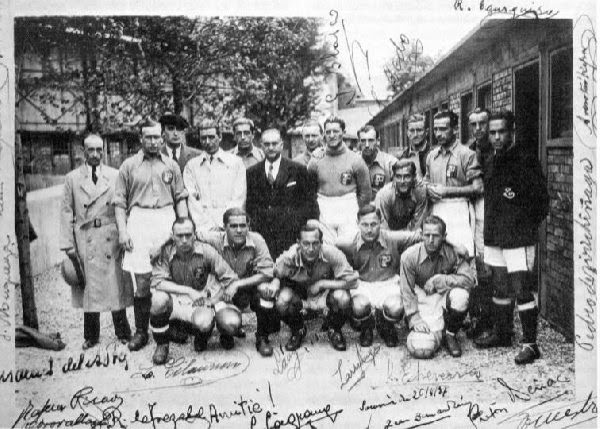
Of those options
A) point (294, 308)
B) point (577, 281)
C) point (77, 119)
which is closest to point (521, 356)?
point (577, 281)

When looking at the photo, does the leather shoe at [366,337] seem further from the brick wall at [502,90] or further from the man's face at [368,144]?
the brick wall at [502,90]

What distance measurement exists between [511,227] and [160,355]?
8.20 feet

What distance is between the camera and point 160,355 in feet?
13.8

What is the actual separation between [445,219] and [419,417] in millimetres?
1342

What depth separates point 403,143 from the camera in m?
4.36

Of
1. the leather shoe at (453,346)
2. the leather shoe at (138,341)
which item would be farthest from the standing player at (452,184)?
the leather shoe at (138,341)

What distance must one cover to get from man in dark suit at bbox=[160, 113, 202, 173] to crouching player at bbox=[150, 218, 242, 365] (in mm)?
429

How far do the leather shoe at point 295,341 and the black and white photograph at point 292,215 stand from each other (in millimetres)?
21

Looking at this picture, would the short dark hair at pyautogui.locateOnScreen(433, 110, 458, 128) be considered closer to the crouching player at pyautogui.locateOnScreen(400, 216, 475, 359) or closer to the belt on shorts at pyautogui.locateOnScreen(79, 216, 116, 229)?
the crouching player at pyautogui.locateOnScreen(400, 216, 475, 359)

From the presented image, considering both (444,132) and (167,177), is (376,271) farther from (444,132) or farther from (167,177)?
(167,177)

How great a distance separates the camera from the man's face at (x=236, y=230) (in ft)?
13.9

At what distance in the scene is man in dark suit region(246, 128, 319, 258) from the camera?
4.29m

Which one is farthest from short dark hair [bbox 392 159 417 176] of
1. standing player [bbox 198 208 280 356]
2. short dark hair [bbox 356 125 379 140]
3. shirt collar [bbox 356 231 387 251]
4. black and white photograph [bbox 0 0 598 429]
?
standing player [bbox 198 208 280 356]

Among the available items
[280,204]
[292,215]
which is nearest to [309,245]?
[292,215]
